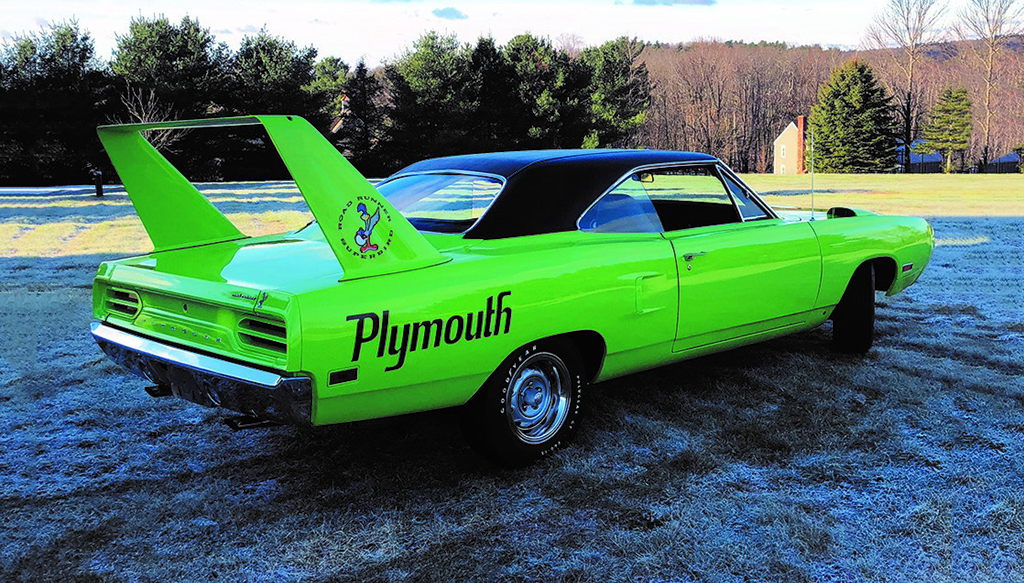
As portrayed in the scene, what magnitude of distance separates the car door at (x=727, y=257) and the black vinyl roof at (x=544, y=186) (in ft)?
1.15

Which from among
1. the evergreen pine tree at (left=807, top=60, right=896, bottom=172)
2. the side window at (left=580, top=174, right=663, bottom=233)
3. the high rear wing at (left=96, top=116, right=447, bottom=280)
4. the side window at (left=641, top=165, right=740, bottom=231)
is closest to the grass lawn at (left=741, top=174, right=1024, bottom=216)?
the side window at (left=641, top=165, right=740, bottom=231)

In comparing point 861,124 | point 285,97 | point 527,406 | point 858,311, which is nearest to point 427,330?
point 527,406

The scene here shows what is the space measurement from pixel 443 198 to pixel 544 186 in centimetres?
59

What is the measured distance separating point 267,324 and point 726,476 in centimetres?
202

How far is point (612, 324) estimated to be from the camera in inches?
153

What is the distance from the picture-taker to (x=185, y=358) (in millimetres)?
3359

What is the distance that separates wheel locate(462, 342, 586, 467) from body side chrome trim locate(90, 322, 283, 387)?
93 cm

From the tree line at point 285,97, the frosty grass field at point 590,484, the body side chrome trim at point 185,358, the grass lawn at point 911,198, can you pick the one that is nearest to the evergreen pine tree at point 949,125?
the tree line at point 285,97

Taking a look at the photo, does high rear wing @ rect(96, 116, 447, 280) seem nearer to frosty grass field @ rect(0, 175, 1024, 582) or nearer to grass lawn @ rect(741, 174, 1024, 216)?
frosty grass field @ rect(0, 175, 1024, 582)

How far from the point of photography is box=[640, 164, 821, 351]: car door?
430 cm

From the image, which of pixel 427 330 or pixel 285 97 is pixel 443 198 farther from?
pixel 285 97

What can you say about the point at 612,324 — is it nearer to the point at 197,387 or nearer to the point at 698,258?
the point at 698,258

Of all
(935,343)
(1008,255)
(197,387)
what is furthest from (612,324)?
(1008,255)

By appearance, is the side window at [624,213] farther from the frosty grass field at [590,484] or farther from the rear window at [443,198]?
the frosty grass field at [590,484]
